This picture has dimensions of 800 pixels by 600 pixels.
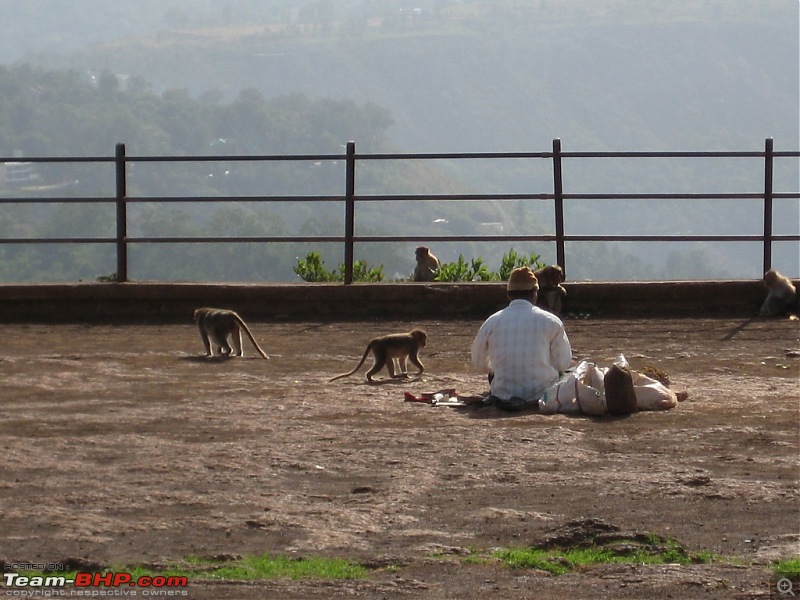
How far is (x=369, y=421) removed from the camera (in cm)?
838

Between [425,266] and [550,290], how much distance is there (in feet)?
13.9

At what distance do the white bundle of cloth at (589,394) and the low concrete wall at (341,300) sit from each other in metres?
5.09

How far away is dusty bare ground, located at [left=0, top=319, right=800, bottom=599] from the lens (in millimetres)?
5301

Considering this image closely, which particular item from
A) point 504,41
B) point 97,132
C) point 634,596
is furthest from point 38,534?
point 504,41

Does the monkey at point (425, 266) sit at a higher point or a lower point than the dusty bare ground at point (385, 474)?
higher

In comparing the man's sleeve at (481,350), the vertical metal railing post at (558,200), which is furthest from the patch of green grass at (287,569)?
the vertical metal railing post at (558,200)

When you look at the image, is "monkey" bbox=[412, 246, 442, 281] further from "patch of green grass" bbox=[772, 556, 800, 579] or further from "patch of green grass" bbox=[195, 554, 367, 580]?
"patch of green grass" bbox=[772, 556, 800, 579]

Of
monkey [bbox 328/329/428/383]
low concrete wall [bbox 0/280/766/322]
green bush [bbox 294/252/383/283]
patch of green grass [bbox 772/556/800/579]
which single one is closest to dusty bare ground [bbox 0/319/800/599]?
patch of green grass [bbox 772/556/800/579]

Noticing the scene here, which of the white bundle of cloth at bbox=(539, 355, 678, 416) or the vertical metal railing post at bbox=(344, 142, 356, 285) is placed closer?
the white bundle of cloth at bbox=(539, 355, 678, 416)

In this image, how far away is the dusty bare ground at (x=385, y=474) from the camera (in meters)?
5.30

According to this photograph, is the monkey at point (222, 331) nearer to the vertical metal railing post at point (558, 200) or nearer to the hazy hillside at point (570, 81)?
the vertical metal railing post at point (558, 200)

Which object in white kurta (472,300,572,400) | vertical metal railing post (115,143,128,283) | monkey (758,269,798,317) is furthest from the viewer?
vertical metal railing post (115,143,128,283)

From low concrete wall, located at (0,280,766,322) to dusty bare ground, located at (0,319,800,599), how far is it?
2856 mm

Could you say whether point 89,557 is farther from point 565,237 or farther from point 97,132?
point 97,132
